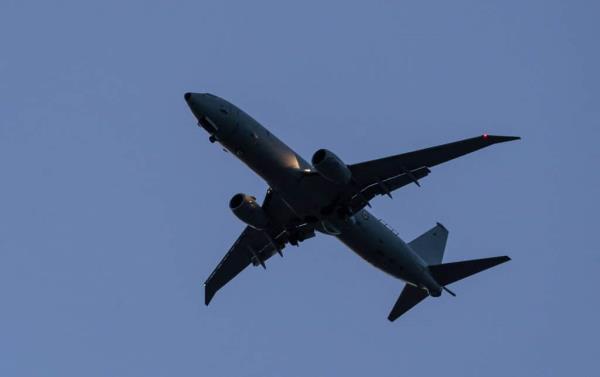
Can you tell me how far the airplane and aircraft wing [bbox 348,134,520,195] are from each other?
0.17 feet

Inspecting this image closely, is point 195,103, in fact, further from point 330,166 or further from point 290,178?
point 330,166

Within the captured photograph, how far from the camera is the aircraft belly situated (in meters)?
55.2

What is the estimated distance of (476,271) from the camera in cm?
5878

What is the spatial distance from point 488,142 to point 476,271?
11495 mm

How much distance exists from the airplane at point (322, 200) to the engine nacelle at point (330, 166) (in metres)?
0.05

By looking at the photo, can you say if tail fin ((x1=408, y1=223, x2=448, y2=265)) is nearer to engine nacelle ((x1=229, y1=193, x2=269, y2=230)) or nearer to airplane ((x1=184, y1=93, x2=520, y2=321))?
airplane ((x1=184, y1=93, x2=520, y2=321))

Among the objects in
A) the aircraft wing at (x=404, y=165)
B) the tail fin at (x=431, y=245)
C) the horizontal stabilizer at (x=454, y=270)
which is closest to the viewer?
the aircraft wing at (x=404, y=165)

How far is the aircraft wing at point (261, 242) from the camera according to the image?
57219mm

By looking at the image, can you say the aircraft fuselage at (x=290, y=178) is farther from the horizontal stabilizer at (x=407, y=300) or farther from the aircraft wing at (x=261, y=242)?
the horizontal stabilizer at (x=407, y=300)

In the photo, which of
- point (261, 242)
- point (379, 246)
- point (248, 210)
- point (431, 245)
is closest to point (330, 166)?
point (248, 210)

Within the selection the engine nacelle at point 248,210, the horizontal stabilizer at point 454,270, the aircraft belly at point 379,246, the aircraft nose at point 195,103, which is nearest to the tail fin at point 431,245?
the horizontal stabilizer at point 454,270

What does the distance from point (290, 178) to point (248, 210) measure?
3976 millimetres

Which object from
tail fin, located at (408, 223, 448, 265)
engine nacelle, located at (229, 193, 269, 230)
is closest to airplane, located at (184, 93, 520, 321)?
engine nacelle, located at (229, 193, 269, 230)

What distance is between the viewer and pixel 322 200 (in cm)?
5369
